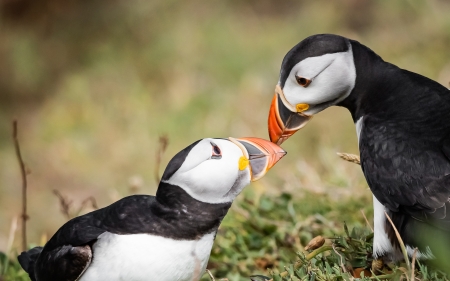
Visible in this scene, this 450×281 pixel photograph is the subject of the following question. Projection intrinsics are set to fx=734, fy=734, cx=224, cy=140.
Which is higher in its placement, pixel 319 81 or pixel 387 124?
pixel 319 81

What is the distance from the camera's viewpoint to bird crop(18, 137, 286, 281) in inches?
97.7

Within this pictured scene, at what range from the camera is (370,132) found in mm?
2883

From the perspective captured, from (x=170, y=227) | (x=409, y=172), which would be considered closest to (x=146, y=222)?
(x=170, y=227)

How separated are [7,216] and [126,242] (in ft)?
14.0

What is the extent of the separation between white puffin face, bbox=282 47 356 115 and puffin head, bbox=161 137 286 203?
1.59 ft

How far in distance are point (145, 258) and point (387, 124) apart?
1.09m

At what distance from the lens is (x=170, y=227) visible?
8.28 feet

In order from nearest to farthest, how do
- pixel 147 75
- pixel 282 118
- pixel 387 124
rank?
1. pixel 387 124
2. pixel 282 118
3. pixel 147 75

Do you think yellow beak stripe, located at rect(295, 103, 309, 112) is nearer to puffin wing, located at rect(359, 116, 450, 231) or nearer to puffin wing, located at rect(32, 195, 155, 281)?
puffin wing, located at rect(359, 116, 450, 231)

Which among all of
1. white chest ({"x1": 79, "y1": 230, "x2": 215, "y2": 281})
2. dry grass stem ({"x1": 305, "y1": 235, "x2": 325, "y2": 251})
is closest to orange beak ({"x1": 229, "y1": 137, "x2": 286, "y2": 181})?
white chest ({"x1": 79, "y1": 230, "x2": 215, "y2": 281})

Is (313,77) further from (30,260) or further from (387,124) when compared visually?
(30,260)

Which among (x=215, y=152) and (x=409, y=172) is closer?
(x=215, y=152)

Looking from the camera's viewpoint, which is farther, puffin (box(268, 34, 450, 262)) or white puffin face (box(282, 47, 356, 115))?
white puffin face (box(282, 47, 356, 115))

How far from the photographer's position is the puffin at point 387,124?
269 cm
